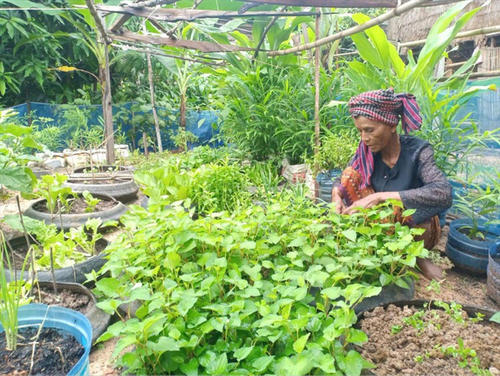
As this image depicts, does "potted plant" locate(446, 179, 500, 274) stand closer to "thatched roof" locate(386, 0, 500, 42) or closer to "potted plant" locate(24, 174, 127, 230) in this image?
"potted plant" locate(24, 174, 127, 230)

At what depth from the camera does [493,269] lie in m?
1.96

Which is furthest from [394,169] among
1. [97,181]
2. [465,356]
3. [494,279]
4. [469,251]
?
[97,181]

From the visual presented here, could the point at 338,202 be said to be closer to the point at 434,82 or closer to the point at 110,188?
the point at 434,82

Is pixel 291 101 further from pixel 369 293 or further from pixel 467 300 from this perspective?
pixel 369 293

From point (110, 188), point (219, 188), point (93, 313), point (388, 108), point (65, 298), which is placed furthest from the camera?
point (110, 188)

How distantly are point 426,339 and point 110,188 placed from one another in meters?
3.37

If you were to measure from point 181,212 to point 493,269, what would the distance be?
169 centimetres

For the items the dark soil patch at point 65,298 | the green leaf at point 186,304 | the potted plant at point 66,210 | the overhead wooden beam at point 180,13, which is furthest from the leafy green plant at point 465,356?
the potted plant at point 66,210

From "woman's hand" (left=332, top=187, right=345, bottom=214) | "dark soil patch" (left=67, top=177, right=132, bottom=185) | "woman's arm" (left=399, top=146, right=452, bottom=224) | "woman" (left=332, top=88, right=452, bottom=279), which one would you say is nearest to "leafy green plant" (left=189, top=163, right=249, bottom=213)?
"woman's hand" (left=332, top=187, right=345, bottom=214)

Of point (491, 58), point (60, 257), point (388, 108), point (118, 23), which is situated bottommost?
point (60, 257)

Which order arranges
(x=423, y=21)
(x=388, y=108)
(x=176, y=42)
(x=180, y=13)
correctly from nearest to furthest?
(x=388, y=108) → (x=180, y=13) → (x=176, y=42) → (x=423, y=21)

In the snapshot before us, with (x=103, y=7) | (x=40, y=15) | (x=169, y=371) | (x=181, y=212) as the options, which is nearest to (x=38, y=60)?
(x=40, y=15)

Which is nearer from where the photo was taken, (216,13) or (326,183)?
(216,13)

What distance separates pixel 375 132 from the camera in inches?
87.4
